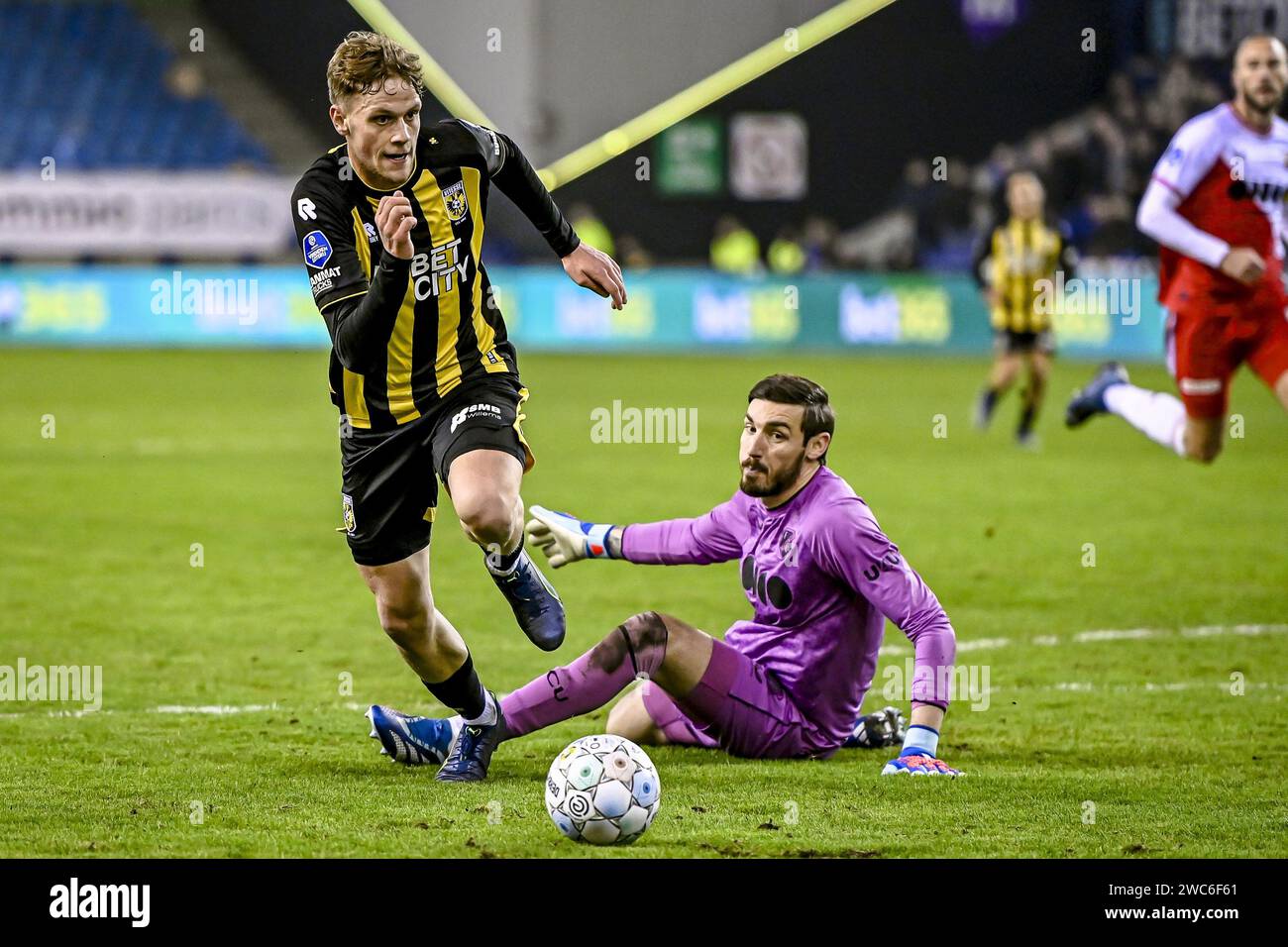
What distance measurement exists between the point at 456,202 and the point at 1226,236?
510cm

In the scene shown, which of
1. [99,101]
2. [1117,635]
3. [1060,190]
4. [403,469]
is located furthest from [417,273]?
[99,101]

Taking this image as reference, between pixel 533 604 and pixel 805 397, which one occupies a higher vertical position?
pixel 805 397

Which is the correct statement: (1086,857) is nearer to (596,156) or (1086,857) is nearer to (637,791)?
(637,791)

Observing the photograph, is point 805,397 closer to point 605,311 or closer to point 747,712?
point 747,712

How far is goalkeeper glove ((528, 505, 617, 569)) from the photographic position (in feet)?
19.5

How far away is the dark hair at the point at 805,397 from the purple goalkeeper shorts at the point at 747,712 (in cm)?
73

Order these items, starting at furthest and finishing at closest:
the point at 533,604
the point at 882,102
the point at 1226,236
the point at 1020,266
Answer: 1. the point at 882,102
2. the point at 1020,266
3. the point at 1226,236
4. the point at 533,604

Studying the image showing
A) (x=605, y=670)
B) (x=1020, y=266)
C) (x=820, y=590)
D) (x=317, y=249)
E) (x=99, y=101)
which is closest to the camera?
(x=317, y=249)

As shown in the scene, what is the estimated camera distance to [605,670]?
17.7ft

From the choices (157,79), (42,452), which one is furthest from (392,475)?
(157,79)

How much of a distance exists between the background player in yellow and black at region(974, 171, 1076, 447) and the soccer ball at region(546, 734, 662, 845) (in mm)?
12115

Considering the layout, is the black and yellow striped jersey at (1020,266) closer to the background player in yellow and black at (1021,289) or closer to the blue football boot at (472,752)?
the background player in yellow and black at (1021,289)

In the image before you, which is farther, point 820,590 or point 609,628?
point 609,628

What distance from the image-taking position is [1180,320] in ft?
31.0
